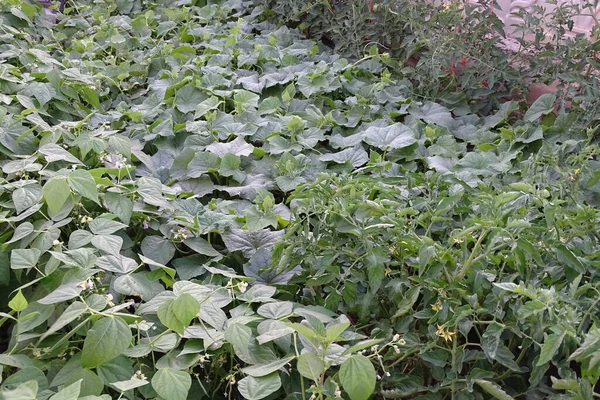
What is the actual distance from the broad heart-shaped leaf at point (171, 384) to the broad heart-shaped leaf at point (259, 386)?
0.34 feet

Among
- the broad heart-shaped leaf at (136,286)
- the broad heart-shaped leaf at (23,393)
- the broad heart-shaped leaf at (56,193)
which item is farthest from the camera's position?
the broad heart-shaped leaf at (56,193)

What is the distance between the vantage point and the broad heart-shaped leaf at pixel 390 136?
2293mm

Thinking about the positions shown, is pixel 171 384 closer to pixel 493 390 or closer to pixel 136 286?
pixel 136 286

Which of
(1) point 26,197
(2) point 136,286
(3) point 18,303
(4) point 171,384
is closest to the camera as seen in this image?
(4) point 171,384

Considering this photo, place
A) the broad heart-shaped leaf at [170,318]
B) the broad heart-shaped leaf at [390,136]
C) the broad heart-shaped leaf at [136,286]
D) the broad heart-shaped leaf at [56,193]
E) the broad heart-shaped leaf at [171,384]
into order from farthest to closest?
the broad heart-shaped leaf at [390,136], the broad heart-shaped leaf at [56,193], the broad heart-shaped leaf at [136,286], the broad heart-shaped leaf at [170,318], the broad heart-shaped leaf at [171,384]

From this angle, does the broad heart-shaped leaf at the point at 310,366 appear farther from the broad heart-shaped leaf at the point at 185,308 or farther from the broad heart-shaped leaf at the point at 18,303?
the broad heart-shaped leaf at the point at 18,303

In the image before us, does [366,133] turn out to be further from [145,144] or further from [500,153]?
[145,144]

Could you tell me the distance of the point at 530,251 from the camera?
132 centimetres

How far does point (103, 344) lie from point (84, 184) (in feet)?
1.68

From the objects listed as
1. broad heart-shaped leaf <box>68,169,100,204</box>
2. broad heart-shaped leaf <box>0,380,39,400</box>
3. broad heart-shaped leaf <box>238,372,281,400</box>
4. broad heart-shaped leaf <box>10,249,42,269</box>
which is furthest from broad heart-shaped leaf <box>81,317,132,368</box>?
broad heart-shaped leaf <box>68,169,100,204</box>

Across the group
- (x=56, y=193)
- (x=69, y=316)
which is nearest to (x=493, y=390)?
(x=69, y=316)

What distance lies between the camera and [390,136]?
7.75ft

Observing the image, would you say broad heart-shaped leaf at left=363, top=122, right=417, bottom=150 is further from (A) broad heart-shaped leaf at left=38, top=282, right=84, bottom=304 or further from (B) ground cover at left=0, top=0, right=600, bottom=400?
(A) broad heart-shaped leaf at left=38, top=282, right=84, bottom=304

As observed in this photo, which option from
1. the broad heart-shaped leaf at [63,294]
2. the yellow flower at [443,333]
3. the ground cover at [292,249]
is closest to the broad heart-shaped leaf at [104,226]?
the ground cover at [292,249]
